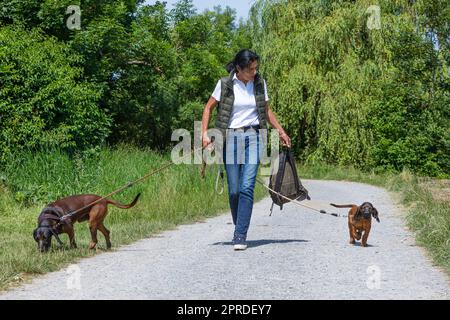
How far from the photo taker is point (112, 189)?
14.7 metres

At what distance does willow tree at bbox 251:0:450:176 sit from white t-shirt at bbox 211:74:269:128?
19.8 meters

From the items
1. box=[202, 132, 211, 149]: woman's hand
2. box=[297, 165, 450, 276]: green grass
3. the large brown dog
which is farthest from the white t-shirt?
box=[297, 165, 450, 276]: green grass

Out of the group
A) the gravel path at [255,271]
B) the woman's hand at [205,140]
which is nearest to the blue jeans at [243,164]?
the woman's hand at [205,140]

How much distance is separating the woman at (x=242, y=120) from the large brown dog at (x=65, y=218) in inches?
47.3

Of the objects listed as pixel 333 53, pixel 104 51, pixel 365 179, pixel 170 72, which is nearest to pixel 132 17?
pixel 170 72

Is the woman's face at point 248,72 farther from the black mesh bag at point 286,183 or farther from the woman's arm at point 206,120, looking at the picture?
the black mesh bag at point 286,183

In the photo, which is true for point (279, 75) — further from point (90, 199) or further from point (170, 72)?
point (90, 199)

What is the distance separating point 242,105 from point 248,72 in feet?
1.25

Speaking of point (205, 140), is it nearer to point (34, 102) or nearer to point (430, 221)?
point (430, 221)

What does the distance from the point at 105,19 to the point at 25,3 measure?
122 inches

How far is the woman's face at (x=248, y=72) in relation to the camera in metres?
7.96

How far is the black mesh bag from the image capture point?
8766 millimetres

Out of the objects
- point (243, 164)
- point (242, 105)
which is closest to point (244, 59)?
point (242, 105)

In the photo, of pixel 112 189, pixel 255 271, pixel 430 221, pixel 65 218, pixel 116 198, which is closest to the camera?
pixel 255 271
